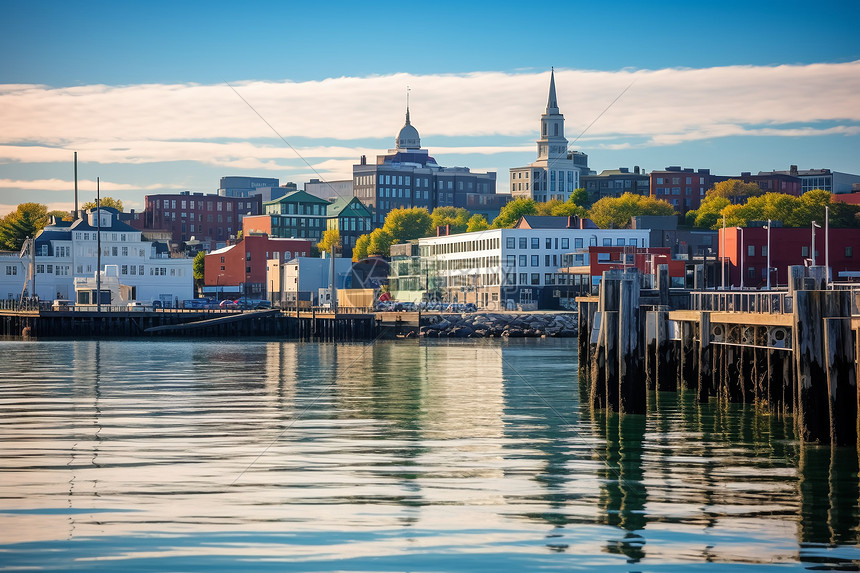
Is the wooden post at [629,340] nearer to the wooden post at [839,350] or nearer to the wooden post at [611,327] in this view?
the wooden post at [611,327]

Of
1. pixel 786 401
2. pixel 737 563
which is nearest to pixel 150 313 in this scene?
pixel 786 401

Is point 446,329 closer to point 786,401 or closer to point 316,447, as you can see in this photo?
point 786,401

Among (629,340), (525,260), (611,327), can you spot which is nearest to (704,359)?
(611,327)

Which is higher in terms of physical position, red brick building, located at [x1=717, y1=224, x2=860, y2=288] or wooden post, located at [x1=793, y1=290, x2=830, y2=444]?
red brick building, located at [x1=717, y1=224, x2=860, y2=288]

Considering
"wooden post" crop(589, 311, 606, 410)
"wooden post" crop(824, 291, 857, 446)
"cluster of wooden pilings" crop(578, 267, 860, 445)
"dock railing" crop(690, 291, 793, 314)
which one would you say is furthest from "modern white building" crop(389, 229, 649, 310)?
"wooden post" crop(824, 291, 857, 446)

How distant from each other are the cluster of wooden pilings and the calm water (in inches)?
35.9

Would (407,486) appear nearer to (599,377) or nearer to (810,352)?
(810,352)

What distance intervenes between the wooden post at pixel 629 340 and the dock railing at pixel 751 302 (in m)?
3.70

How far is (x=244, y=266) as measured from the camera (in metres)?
196

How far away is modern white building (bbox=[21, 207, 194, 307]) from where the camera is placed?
14788 cm

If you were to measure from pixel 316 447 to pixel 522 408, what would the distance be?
42.6 ft

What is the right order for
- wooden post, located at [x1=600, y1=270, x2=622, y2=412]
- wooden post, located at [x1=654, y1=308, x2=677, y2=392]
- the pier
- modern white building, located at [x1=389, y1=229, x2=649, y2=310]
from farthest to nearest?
modern white building, located at [x1=389, y1=229, x2=649, y2=310] < the pier < wooden post, located at [x1=654, y1=308, x2=677, y2=392] < wooden post, located at [x1=600, y1=270, x2=622, y2=412]

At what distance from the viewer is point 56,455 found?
26.7 metres

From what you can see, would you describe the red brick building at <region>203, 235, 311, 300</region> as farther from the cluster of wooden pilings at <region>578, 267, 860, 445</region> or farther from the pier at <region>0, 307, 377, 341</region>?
the cluster of wooden pilings at <region>578, 267, 860, 445</region>
